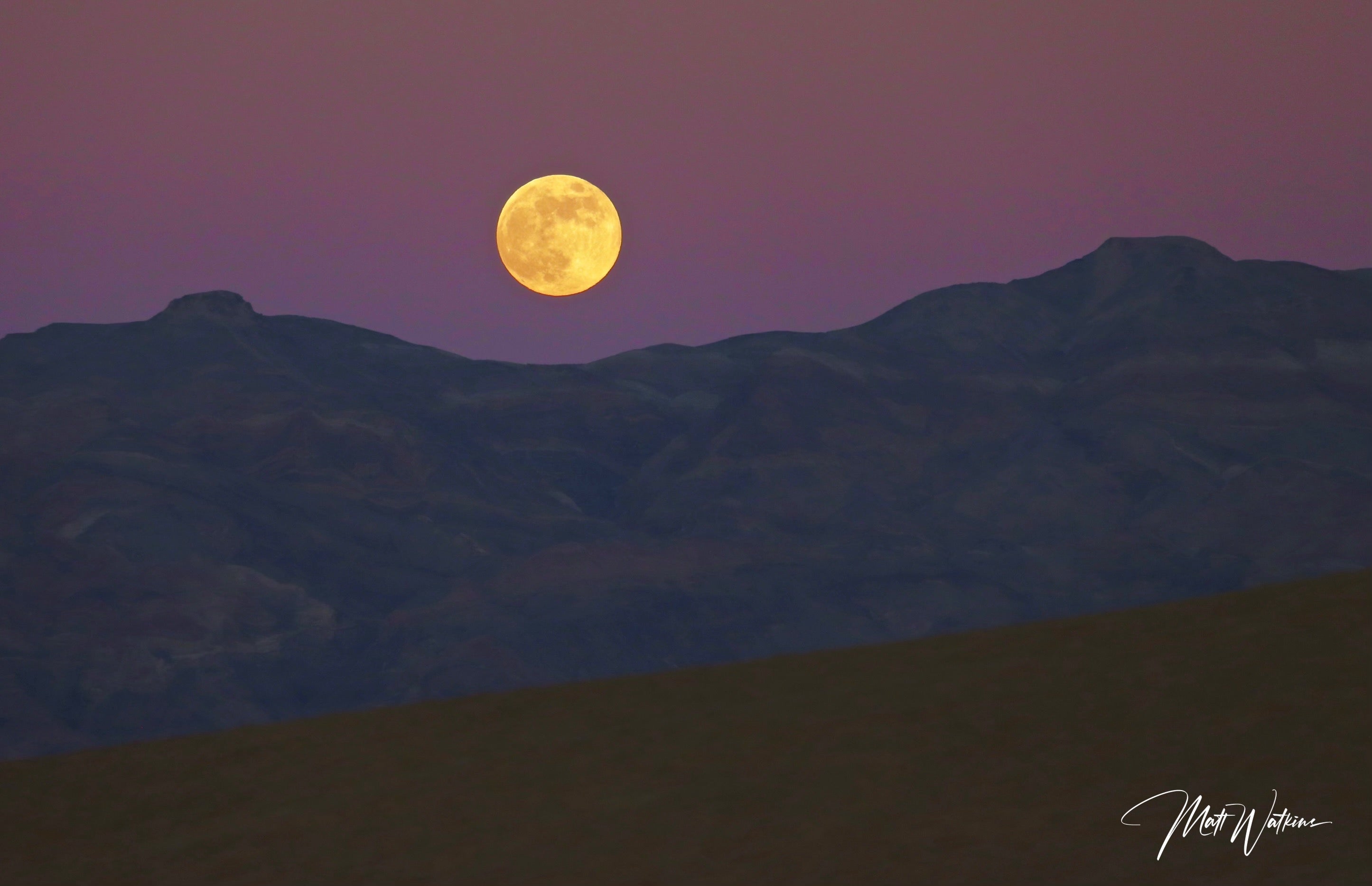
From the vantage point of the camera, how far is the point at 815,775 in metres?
13.9

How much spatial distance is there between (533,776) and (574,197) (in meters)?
42.3

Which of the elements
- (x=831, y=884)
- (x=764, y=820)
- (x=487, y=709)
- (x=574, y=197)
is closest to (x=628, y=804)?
(x=764, y=820)

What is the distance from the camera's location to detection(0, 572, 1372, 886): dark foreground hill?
37.6 ft

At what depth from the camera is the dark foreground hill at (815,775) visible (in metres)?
11.5

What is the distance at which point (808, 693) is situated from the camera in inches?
659

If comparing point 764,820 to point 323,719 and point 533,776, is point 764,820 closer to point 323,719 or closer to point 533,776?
point 533,776

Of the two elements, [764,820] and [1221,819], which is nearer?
[1221,819]

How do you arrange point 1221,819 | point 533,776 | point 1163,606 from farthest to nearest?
point 1163,606 < point 533,776 < point 1221,819
